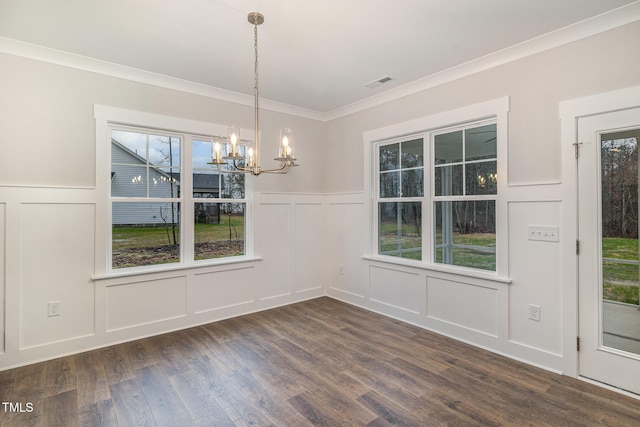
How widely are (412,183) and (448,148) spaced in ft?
1.88

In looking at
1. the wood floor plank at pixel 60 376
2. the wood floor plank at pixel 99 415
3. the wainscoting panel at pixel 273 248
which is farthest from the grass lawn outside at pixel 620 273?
the wood floor plank at pixel 60 376

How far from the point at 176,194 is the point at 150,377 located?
6.21 feet

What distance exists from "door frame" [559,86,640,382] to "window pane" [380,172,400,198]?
1.73m

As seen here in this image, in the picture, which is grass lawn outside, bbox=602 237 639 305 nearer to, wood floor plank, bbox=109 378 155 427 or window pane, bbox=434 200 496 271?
window pane, bbox=434 200 496 271

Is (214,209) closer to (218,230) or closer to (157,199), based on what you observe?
(218,230)

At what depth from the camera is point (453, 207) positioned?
3.45m

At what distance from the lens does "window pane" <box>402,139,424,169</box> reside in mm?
3736

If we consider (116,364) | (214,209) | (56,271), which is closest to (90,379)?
(116,364)

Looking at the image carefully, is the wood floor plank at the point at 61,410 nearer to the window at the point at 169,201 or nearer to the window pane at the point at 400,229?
the window at the point at 169,201

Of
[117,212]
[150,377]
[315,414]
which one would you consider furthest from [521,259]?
[117,212]

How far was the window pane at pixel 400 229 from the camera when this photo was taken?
3.78m

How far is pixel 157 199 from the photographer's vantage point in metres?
3.53

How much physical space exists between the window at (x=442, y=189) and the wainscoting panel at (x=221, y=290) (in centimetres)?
176

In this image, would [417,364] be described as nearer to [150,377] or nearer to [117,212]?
[150,377]
